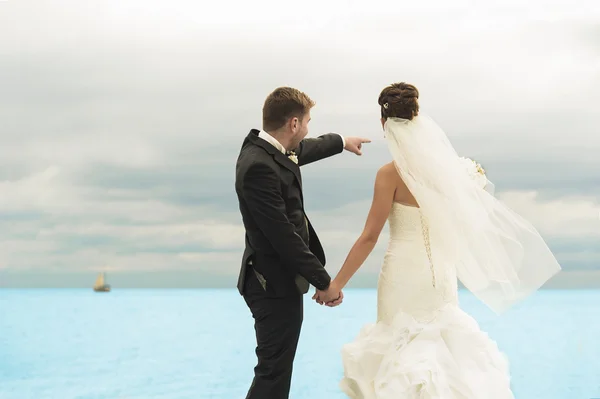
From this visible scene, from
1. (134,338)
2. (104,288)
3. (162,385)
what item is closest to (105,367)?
(162,385)

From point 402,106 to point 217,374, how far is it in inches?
239

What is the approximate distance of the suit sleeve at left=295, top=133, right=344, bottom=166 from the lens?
14.7 feet

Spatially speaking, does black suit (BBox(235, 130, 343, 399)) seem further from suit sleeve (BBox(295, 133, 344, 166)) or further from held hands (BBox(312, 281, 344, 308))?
suit sleeve (BBox(295, 133, 344, 166))

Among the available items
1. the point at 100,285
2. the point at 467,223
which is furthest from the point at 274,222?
the point at 100,285

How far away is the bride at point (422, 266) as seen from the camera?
12.6 ft

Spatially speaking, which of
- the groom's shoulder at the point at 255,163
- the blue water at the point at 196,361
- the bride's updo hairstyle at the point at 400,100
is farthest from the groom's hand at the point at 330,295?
the blue water at the point at 196,361

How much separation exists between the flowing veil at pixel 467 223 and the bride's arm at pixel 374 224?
8 centimetres

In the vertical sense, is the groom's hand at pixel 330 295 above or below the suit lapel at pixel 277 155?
below

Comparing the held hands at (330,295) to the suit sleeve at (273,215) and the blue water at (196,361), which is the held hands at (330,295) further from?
the blue water at (196,361)

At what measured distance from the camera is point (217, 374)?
9.16 meters

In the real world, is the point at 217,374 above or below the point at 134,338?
above

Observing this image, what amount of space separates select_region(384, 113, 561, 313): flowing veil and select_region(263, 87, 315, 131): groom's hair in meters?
0.49

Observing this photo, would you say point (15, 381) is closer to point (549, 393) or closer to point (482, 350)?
→ point (549, 393)

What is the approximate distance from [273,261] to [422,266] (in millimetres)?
795
